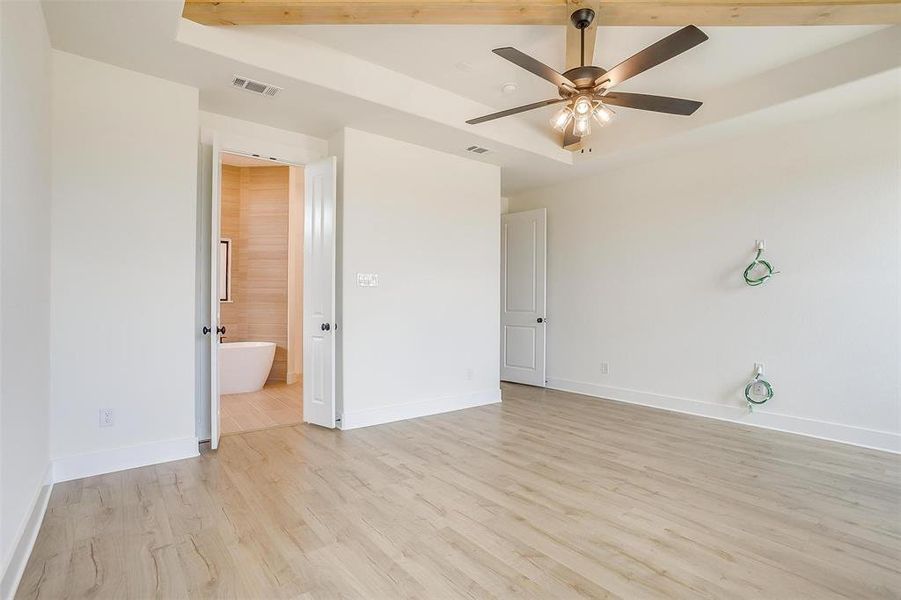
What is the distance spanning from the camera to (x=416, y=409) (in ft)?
A: 14.7

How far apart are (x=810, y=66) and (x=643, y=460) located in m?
3.20

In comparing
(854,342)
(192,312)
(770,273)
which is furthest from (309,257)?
(854,342)

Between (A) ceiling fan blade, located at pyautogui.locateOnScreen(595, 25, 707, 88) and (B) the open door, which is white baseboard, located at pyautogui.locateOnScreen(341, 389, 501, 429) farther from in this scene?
(A) ceiling fan blade, located at pyautogui.locateOnScreen(595, 25, 707, 88)

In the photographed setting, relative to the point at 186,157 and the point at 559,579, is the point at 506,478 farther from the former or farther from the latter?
the point at 186,157

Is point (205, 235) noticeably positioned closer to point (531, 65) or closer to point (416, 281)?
point (416, 281)

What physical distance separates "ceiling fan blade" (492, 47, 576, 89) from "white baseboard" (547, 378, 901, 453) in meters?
3.45

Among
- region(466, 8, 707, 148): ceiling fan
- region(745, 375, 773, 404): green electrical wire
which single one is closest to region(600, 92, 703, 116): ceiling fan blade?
region(466, 8, 707, 148): ceiling fan

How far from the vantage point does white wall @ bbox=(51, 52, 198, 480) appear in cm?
281

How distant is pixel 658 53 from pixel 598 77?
0.33 m

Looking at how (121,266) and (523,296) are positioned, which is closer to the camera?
A: (121,266)

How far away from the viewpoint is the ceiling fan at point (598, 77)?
2443 millimetres

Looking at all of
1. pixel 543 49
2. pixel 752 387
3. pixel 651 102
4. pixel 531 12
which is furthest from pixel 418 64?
pixel 752 387

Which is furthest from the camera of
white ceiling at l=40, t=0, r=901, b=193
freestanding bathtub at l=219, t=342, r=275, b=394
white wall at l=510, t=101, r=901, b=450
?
freestanding bathtub at l=219, t=342, r=275, b=394

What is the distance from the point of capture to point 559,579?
185 centimetres
